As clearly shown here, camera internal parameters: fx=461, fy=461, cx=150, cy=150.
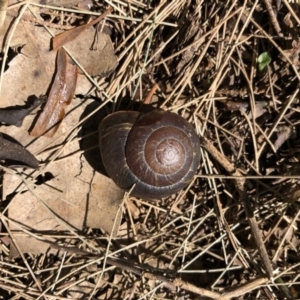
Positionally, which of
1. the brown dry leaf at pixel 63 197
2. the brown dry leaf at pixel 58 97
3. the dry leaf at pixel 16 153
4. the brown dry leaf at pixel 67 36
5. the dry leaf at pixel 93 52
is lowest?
the brown dry leaf at pixel 63 197

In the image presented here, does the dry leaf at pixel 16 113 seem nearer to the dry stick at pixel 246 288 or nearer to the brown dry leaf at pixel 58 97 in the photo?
the brown dry leaf at pixel 58 97

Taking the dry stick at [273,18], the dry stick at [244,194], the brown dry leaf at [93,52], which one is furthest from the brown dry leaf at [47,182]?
the dry stick at [273,18]

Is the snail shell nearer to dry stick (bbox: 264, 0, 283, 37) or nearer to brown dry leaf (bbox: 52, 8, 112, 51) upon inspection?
brown dry leaf (bbox: 52, 8, 112, 51)

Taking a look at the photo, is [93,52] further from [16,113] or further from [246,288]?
[246,288]

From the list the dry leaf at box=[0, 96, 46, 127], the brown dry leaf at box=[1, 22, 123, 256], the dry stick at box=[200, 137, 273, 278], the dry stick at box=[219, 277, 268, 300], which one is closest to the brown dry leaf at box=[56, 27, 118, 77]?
the brown dry leaf at box=[1, 22, 123, 256]

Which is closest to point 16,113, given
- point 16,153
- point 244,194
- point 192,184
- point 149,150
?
point 16,153

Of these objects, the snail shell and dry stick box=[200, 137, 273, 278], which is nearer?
the snail shell
